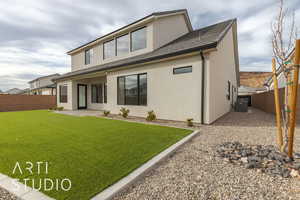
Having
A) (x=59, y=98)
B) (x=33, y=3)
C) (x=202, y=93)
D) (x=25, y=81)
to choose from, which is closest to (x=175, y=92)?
(x=202, y=93)

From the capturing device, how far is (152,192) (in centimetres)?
172

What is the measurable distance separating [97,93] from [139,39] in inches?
257

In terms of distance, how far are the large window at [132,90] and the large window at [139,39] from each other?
273 centimetres

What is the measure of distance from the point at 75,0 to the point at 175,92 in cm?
634

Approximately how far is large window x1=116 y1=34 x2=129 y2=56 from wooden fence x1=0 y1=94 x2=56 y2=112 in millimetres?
12284

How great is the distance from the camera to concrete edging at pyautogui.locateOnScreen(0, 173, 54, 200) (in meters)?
1.54

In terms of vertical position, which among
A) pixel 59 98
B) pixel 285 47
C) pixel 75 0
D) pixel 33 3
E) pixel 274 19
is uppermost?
pixel 75 0

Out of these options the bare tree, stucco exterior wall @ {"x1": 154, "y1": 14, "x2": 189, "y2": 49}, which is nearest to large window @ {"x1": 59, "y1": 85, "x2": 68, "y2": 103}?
stucco exterior wall @ {"x1": 154, "y1": 14, "x2": 189, "y2": 49}

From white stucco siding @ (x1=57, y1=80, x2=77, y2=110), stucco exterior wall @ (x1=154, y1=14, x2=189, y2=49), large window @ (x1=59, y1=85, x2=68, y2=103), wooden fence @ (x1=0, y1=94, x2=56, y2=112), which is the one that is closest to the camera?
stucco exterior wall @ (x1=154, y1=14, x2=189, y2=49)

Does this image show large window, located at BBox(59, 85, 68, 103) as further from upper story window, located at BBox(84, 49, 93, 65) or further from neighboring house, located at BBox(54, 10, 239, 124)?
upper story window, located at BBox(84, 49, 93, 65)

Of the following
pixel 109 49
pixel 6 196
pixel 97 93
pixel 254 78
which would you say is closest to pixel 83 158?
pixel 6 196

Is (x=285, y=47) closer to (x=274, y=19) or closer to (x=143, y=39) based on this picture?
(x=274, y=19)

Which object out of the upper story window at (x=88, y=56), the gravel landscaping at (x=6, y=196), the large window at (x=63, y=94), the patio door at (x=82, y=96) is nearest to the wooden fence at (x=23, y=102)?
the large window at (x=63, y=94)

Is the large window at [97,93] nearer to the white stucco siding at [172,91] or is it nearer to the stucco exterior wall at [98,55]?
the stucco exterior wall at [98,55]
